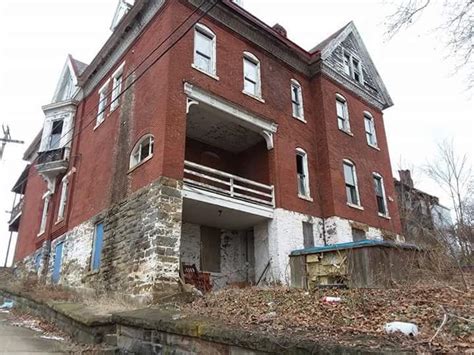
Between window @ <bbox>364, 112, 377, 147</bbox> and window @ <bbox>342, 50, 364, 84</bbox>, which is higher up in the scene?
window @ <bbox>342, 50, 364, 84</bbox>

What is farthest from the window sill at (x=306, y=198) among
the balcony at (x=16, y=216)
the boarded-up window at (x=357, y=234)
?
the balcony at (x=16, y=216)

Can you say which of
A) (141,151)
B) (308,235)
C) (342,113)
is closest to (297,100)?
(342,113)

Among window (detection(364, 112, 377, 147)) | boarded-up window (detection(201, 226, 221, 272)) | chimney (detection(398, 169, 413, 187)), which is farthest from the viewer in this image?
chimney (detection(398, 169, 413, 187))

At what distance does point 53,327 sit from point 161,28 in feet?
37.5

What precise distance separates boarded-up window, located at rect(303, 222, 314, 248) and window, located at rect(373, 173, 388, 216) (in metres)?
6.24

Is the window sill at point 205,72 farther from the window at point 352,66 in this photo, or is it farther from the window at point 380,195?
the window at point 380,195

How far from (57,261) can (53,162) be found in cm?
553

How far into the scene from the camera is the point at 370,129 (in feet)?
74.7

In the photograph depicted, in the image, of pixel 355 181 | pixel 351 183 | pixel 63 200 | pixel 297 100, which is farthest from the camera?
pixel 63 200

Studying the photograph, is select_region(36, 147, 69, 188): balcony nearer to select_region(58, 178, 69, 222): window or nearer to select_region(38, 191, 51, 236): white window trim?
select_region(58, 178, 69, 222): window

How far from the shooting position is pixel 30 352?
7.12 meters

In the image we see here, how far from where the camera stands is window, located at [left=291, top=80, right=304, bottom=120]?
18.8 metres

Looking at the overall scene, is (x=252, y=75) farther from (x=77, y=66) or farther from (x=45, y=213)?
(x=45, y=213)

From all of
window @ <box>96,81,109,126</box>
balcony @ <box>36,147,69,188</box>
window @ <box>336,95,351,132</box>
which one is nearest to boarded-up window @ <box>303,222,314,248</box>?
window @ <box>336,95,351,132</box>
